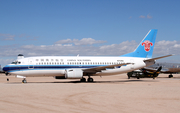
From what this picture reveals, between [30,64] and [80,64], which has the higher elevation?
[30,64]

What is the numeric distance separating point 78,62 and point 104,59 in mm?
4360

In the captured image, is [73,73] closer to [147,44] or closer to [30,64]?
[30,64]

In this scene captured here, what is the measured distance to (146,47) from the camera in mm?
34938

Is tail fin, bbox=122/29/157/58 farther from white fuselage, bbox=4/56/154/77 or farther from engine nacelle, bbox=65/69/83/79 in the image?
engine nacelle, bbox=65/69/83/79

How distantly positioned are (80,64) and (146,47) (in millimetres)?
11986

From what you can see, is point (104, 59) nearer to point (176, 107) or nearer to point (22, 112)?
point (176, 107)

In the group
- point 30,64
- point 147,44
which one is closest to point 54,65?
point 30,64

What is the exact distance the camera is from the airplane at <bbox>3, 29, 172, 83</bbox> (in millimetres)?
29223

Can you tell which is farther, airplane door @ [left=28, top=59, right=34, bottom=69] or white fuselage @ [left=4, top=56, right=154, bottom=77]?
airplane door @ [left=28, top=59, right=34, bottom=69]

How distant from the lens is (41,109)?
10359 mm

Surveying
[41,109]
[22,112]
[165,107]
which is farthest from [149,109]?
[22,112]

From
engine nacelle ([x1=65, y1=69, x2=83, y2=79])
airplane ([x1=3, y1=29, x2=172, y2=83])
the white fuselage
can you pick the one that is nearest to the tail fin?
airplane ([x1=3, y1=29, x2=172, y2=83])

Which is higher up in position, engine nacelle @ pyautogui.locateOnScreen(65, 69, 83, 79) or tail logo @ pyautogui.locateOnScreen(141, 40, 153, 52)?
tail logo @ pyautogui.locateOnScreen(141, 40, 153, 52)

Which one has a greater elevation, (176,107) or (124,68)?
(124,68)
